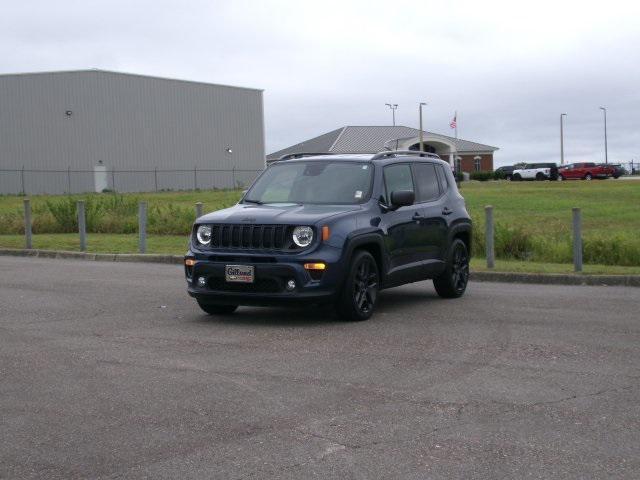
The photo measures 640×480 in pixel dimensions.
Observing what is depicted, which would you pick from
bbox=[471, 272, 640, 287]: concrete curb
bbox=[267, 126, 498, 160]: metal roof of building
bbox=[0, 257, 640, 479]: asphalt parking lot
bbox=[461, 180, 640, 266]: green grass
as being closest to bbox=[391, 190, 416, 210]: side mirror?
bbox=[0, 257, 640, 479]: asphalt parking lot

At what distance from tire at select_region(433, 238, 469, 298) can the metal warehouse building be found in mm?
48389

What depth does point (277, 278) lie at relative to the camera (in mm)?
10773

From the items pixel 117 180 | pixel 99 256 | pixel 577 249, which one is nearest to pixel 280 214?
pixel 577 249

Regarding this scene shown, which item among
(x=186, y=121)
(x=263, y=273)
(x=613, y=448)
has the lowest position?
(x=613, y=448)

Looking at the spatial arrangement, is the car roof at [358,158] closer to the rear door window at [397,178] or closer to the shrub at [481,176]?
the rear door window at [397,178]

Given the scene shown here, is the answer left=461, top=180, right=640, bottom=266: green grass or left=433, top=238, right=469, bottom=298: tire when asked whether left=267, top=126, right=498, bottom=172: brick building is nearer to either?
left=461, top=180, right=640, bottom=266: green grass

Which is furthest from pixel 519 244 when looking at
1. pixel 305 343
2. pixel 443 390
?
pixel 443 390

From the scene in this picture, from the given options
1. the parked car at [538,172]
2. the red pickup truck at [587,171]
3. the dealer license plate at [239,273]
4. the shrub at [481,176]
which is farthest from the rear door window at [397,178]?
the shrub at [481,176]

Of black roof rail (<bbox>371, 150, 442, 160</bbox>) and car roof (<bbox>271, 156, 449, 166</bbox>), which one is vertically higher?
black roof rail (<bbox>371, 150, 442, 160</bbox>)

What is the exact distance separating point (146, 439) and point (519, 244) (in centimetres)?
1481

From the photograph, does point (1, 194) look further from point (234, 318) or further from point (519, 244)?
point (234, 318)

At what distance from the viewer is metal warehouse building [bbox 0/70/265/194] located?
61.2 metres

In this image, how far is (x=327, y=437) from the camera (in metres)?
6.26

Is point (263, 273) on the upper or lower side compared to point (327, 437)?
upper
